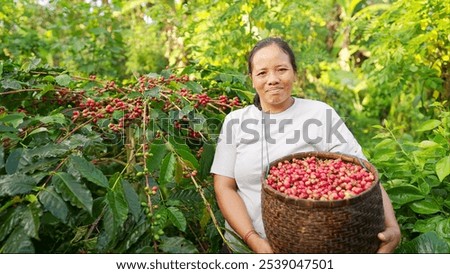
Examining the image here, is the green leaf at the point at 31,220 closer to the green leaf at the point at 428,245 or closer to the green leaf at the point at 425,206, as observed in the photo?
the green leaf at the point at 428,245

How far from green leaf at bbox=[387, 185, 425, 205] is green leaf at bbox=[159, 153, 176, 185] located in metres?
0.84

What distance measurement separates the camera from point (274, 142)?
1.45 m

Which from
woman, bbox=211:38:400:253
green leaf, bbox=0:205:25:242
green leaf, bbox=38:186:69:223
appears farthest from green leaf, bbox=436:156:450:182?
green leaf, bbox=0:205:25:242

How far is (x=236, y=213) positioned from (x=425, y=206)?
2.40ft

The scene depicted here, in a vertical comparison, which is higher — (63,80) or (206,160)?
(63,80)

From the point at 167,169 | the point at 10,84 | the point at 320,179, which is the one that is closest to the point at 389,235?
the point at 320,179

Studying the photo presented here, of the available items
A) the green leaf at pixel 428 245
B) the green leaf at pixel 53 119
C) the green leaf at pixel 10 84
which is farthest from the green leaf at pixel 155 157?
the green leaf at pixel 428 245

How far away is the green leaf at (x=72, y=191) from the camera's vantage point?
4.00 ft

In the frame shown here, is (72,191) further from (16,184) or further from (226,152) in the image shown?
(226,152)

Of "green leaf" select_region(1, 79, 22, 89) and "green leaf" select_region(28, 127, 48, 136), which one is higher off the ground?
"green leaf" select_region(1, 79, 22, 89)

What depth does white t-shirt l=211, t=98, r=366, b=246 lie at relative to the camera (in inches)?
56.4

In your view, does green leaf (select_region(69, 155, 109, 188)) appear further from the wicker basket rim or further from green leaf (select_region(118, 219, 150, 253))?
the wicker basket rim
